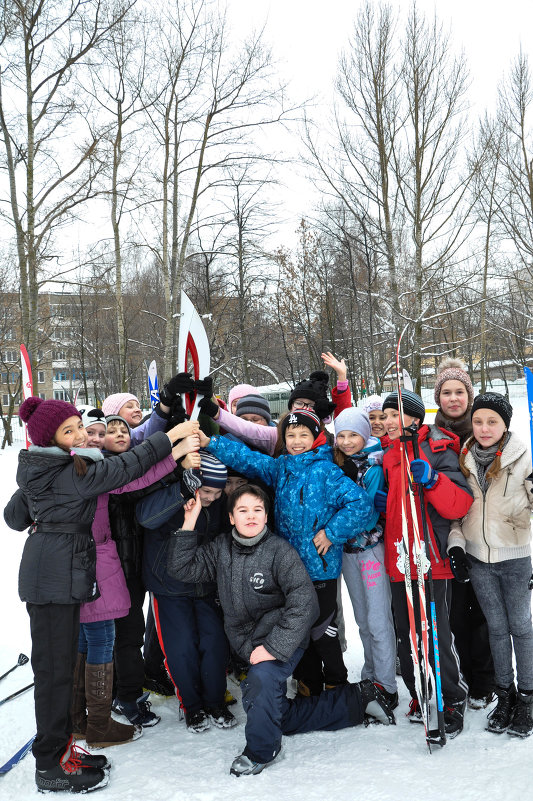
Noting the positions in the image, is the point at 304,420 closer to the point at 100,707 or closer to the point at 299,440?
the point at 299,440

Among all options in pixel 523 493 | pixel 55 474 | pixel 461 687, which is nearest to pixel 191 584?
pixel 55 474

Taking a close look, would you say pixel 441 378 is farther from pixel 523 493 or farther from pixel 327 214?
pixel 327 214

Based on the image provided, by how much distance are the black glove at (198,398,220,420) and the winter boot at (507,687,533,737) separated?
2.19 metres

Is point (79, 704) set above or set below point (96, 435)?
below

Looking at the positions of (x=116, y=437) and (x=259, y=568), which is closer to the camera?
(x=259, y=568)

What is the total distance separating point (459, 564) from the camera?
8.93ft

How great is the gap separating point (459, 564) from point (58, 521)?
1.98 metres

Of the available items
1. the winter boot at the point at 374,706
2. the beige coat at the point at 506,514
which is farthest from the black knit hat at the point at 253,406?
the winter boot at the point at 374,706

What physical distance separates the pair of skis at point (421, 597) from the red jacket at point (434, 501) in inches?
1.5

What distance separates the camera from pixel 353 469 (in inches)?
122

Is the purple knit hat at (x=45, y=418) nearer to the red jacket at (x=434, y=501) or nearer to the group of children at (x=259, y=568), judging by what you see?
the group of children at (x=259, y=568)

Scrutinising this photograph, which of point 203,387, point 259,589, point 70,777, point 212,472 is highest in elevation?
point 203,387

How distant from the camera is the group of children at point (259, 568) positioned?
2.48 metres

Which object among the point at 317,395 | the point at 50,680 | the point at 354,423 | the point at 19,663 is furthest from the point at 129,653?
the point at 317,395
